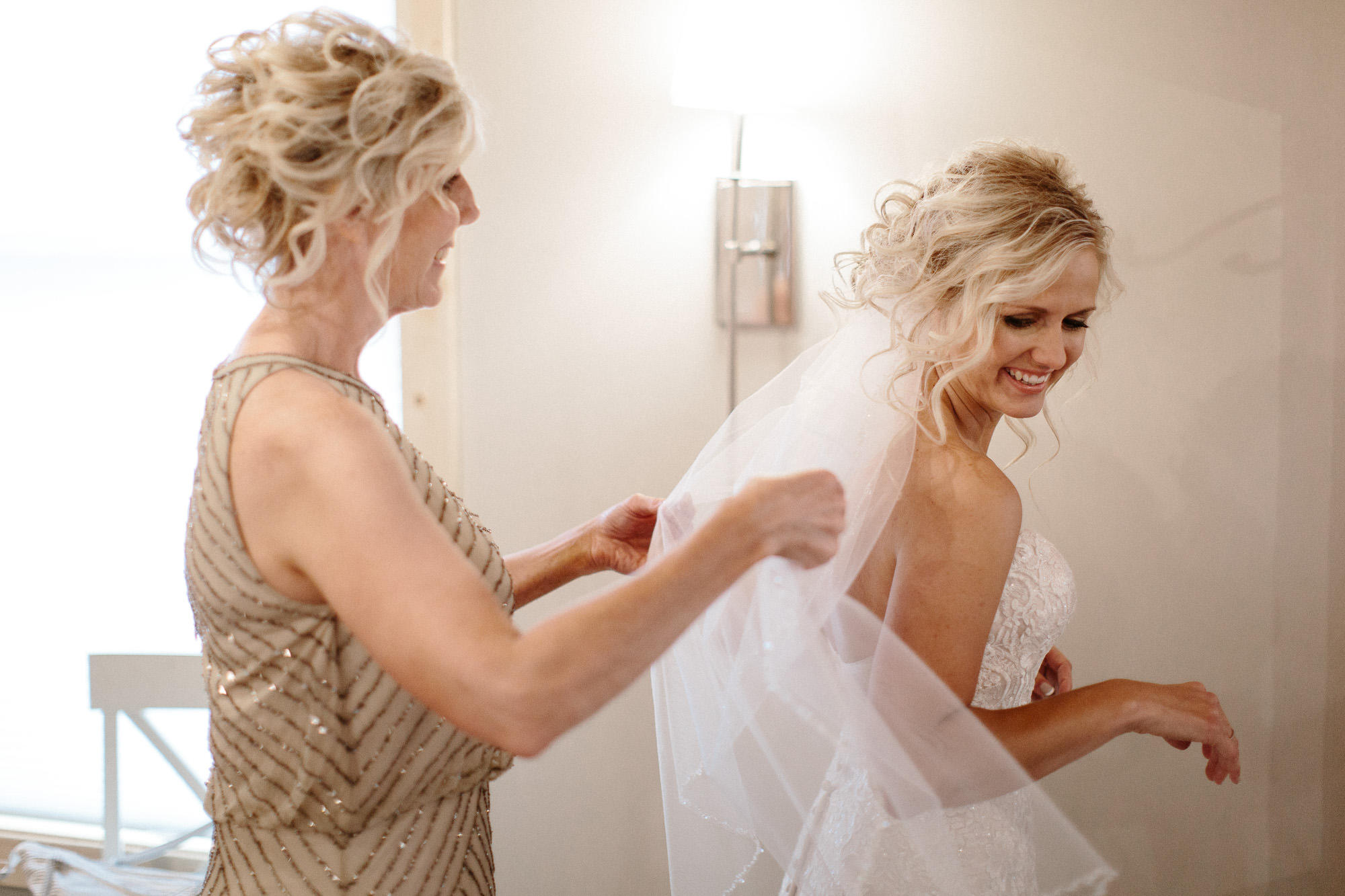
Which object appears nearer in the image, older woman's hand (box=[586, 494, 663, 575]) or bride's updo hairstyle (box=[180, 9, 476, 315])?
bride's updo hairstyle (box=[180, 9, 476, 315])

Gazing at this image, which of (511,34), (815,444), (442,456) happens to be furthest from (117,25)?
(815,444)

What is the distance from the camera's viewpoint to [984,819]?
1.24m

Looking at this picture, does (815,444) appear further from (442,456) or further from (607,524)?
(442,456)

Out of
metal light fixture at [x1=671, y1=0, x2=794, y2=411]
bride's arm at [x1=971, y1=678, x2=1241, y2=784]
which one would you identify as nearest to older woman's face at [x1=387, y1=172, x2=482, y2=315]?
bride's arm at [x1=971, y1=678, x2=1241, y2=784]

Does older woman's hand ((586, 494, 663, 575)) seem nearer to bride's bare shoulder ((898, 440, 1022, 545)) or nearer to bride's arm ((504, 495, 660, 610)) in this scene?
bride's arm ((504, 495, 660, 610))

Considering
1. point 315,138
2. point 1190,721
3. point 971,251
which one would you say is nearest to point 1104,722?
point 1190,721

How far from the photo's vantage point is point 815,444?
47.7 inches

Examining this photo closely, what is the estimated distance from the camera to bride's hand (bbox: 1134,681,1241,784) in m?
1.23

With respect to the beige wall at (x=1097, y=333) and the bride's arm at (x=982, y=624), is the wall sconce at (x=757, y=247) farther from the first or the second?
the bride's arm at (x=982, y=624)

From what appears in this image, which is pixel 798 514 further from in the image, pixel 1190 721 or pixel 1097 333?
pixel 1097 333

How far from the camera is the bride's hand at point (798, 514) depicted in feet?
2.54

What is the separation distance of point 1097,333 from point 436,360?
1.48 meters

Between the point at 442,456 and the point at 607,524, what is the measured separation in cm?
103

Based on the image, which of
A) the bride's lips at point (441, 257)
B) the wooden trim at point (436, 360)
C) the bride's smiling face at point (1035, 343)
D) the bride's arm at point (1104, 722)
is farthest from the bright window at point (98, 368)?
the bride's arm at point (1104, 722)
